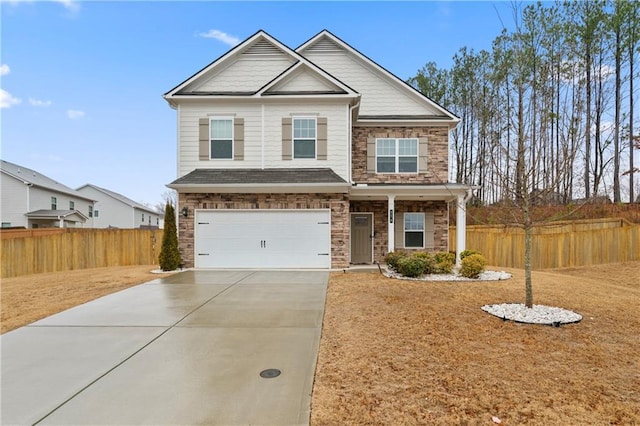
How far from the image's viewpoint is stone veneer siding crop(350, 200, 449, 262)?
13.9m

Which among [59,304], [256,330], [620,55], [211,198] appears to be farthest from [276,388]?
[620,55]

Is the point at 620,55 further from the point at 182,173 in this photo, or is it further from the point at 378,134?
the point at 182,173

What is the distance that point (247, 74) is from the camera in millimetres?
13094

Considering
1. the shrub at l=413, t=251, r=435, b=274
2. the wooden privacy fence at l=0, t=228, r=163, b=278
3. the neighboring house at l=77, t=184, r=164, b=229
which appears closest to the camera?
the shrub at l=413, t=251, r=435, b=274

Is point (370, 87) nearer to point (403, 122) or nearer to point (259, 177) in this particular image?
point (403, 122)

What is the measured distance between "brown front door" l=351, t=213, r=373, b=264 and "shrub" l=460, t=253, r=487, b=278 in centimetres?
435

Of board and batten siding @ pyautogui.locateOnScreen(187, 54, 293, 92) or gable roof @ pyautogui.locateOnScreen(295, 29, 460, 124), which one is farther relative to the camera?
gable roof @ pyautogui.locateOnScreen(295, 29, 460, 124)

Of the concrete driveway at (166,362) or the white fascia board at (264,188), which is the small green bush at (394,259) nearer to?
the white fascia board at (264,188)

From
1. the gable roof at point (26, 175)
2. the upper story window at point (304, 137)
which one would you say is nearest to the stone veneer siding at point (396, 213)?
the upper story window at point (304, 137)

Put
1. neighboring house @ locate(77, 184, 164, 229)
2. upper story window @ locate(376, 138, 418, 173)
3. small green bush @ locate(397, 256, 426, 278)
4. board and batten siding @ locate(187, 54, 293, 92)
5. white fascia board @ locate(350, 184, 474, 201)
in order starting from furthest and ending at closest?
neighboring house @ locate(77, 184, 164, 229)
upper story window @ locate(376, 138, 418, 173)
board and batten siding @ locate(187, 54, 293, 92)
white fascia board @ locate(350, 184, 474, 201)
small green bush @ locate(397, 256, 426, 278)

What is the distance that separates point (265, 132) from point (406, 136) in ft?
18.5

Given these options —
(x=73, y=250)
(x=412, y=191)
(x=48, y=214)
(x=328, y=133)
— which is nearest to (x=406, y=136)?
(x=412, y=191)

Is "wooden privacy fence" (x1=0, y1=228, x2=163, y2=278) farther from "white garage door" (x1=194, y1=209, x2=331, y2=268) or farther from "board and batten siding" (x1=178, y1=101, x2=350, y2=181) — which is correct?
"board and batten siding" (x1=178, y1=101, x2=350, y2=181)

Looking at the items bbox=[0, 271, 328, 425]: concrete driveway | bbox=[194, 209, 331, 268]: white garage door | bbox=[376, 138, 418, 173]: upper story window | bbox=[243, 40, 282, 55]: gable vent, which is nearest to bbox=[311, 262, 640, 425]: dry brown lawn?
bbox=[0, 271, 328, 425]: concrete driveway
